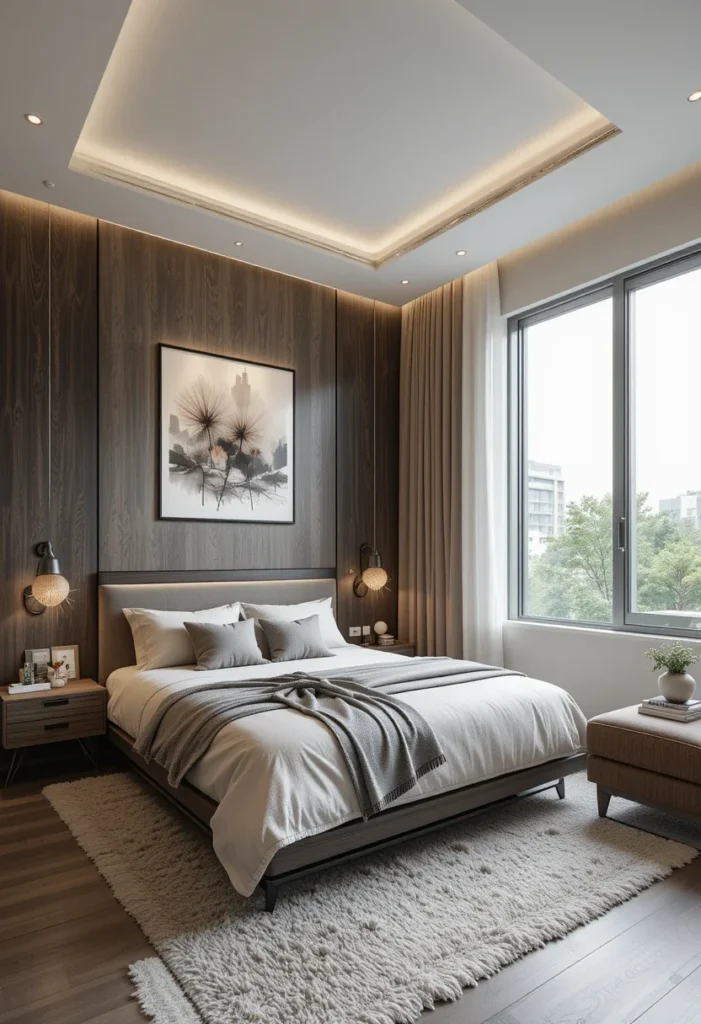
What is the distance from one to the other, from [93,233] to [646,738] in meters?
4.06

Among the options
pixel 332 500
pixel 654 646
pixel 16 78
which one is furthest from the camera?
pixel 332 500

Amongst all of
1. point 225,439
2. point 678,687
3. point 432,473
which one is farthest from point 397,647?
point 678,687

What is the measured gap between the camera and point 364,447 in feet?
17.4

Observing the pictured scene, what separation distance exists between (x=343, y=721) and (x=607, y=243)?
326 centimetres

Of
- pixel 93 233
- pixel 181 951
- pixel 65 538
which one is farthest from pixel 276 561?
pixel 181 951

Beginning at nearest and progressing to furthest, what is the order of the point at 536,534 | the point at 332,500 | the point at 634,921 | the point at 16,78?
1. the point at 634,921
2. the point at 16,78
3. the point at 536,534
4. the point at 332,500

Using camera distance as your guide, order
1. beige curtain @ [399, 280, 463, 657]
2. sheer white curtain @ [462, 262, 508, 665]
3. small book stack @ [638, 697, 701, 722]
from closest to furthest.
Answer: small book stack @ [638, 697, 701, 722], sheer white curtain @ [462, 262, 508, 665], beige curtain @ [399, 280, 463, 657]

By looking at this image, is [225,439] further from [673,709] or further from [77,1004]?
[77,1004]

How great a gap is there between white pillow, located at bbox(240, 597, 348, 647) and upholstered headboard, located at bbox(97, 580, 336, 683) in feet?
0.33

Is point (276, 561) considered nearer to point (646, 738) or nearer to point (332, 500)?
point (332, 500)

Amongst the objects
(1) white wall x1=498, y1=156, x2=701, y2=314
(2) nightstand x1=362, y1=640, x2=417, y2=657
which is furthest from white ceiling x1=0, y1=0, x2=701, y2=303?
(2) nightstand x1=362, y1=640, x2=417, y2=657

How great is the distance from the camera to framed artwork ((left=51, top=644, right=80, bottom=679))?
380 centimetres

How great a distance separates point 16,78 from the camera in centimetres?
271

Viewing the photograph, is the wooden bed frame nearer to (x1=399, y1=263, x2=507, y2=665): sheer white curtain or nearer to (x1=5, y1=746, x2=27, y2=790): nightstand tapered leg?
(x1=5, y1=746, x2=27, y2=790): nightstand tapered leg
